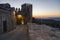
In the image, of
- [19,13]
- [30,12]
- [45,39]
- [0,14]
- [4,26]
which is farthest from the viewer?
[30,12]

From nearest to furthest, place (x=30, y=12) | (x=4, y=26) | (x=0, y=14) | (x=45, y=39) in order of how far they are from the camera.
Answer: (x=45, y=39)
(x=0, y=14)
(x=4, y=26)
(x=30, y=12)

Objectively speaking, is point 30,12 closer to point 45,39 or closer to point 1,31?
point 1,31

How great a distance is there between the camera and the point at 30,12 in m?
30.5

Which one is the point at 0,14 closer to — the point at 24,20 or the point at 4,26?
the point at 4,26

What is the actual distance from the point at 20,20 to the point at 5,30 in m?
14.7

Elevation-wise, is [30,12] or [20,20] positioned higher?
[30,12]

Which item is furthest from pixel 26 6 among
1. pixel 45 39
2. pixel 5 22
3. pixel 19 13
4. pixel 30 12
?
pixel 45 39

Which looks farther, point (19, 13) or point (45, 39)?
point (19, 13)

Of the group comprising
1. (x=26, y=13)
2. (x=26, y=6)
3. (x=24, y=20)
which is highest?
(x=26, y=6)

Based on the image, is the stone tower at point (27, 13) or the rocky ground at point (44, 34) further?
the stone tower at point (27, 13)

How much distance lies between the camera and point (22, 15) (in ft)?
92.4

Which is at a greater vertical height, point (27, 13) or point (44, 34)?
point (27, 13)

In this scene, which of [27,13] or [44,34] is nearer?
[44,34]

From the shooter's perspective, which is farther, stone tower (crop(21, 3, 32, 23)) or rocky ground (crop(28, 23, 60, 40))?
stone tower (crop(21, 3, 32, 23))
